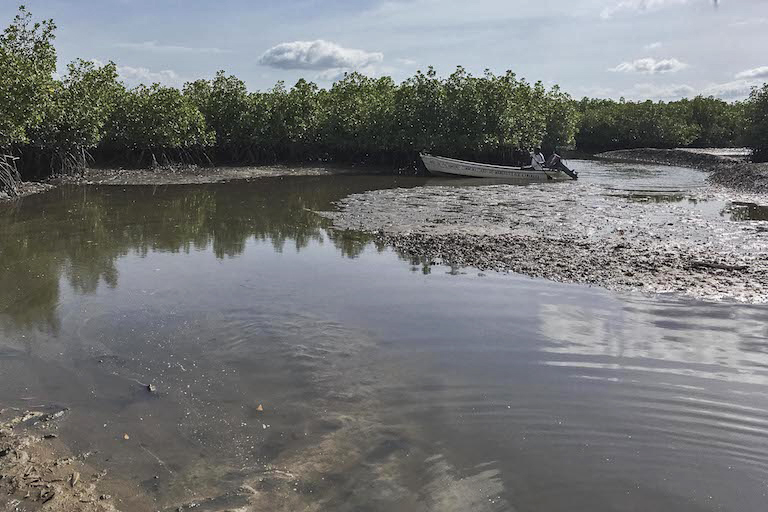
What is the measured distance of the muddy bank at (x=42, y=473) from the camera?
182 inches

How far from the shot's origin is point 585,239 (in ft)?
50.2

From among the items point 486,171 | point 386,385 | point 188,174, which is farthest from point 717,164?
point 386,385

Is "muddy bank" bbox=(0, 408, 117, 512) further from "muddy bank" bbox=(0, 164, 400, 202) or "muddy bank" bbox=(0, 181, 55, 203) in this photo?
"muddy bank" bbox=(0, 164, 400, 202)

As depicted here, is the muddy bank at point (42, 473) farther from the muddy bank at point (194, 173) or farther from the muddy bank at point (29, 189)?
the muddy bank at point (194, 173)

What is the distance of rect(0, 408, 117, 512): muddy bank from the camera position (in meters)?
4.63

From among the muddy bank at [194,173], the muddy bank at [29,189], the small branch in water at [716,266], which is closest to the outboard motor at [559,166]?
the muddy bank at [194,173]

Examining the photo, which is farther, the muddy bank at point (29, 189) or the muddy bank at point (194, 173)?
the muddy bank at point (194, 173)

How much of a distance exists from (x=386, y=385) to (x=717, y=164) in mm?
49140

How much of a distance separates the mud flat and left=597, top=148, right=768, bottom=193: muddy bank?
10258 mm

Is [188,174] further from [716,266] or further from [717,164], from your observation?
[717,164]

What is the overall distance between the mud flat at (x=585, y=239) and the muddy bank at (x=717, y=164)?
1026 centimetres

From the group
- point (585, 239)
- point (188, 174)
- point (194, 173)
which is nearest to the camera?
point (585, 239)

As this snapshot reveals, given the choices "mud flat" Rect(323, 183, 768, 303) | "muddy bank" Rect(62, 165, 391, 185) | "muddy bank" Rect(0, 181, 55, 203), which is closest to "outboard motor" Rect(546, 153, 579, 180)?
"mud flat" Rect(323, 183, 768, 303)

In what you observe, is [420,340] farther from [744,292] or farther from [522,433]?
[744,292]
